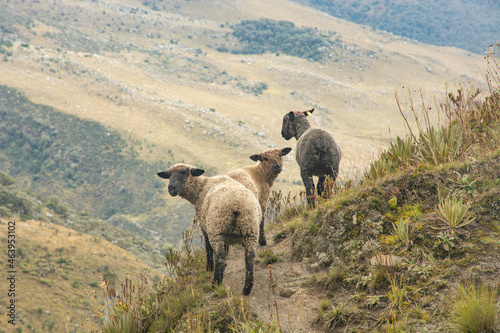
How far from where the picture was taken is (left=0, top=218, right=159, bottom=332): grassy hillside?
2819 cm

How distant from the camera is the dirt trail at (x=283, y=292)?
5078 millimetres

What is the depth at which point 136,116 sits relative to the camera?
308 ft


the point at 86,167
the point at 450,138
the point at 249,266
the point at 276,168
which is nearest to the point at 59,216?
the point at 86,167

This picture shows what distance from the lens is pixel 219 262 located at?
633 centimetres

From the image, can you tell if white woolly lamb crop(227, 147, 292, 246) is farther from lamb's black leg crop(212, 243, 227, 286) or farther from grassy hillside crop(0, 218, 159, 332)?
grassy hillside crop(0, 218, 159, 332)

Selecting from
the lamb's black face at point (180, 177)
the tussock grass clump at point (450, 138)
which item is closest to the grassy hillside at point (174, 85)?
the tussock grass clump at point (450, 138)

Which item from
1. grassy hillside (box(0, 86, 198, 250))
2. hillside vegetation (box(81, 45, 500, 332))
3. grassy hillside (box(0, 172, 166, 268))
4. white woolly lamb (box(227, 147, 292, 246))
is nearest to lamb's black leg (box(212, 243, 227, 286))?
hillside vegetation (box(81, 45, 500, 332))

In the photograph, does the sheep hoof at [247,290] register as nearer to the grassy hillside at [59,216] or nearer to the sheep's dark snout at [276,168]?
the sheep's dark snout at [276,168]

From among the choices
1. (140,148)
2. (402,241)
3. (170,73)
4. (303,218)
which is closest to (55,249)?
(303,218)

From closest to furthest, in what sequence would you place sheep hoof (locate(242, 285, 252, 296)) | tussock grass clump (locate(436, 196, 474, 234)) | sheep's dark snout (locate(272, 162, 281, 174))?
1. tussock grass clump (locate(436, 196, 474, 234))
2. sheep hoof (locate(242, 285, 252, 296))
3. sheep's dark snout (locate(272, 162, 281, 174))

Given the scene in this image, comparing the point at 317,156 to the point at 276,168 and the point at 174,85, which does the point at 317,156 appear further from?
the point at 174,85

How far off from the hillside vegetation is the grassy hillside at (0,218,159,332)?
77.2 feet

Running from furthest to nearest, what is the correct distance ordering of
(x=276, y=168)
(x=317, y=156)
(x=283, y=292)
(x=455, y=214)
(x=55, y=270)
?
(x=55, y=270), (x=276, y=168), (x=317, y=156), (x=283, y=292), (x=455, y=214)

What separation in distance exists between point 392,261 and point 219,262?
2756 mm
